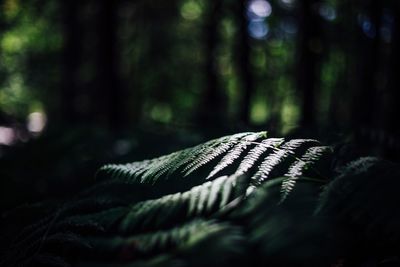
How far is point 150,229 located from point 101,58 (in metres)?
5.14

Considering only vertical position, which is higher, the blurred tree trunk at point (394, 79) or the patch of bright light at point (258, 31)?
the patch of bright light at point (258, 31)

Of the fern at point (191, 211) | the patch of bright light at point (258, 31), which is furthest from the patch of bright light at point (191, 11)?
the fern at point (191, 211)

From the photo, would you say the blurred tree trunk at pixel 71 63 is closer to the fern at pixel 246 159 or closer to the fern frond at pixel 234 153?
the fern at pixel 246 159

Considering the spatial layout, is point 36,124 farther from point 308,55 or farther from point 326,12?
point 308,55

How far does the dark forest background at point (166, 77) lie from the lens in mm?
3279

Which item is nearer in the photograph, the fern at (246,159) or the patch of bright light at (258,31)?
the fern at (246,159)

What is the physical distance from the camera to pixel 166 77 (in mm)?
10562

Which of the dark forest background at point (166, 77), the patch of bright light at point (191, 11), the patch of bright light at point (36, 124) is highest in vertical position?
the patch of bright light at point (191, 11)

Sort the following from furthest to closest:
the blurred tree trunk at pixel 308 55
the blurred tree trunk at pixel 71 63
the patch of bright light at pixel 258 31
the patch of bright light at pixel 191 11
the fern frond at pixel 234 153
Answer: the patch of bright light at pixel 191 11
the patch of bright light at pixel 258 31
the blurred tree trunk at pixel 71 63
the blurred tree trunk at pixel 308 55
the fern frond at pixel 234 153

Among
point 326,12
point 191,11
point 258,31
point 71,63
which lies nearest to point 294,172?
point 71,63

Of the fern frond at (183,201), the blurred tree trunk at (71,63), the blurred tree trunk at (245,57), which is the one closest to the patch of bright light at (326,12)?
the blurred tree trunk at (245,57)

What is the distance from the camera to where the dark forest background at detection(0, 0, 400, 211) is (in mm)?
3279

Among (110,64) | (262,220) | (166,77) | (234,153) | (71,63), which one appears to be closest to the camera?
(262,220)

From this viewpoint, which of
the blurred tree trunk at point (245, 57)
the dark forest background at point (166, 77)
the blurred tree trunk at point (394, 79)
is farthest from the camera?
the blurred tree trunk at point (245, 57)
